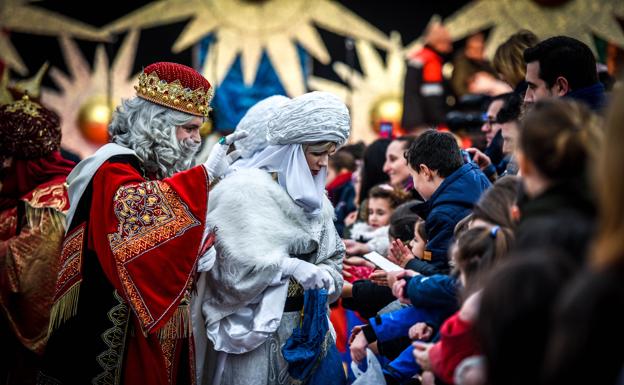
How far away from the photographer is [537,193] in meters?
2.31

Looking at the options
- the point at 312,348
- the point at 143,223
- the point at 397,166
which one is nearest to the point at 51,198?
the point at 143,223

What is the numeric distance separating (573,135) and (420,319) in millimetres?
1627

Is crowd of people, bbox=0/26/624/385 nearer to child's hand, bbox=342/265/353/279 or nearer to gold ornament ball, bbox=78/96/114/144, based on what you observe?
child's hand, bbox=342/265/353/279

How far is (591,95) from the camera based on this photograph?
369 cm

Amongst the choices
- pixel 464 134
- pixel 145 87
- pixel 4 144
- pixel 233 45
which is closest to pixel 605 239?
pixel 145 87

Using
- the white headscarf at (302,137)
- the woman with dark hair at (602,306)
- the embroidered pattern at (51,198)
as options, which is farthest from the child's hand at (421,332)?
the embroidered pattern at (51,198)

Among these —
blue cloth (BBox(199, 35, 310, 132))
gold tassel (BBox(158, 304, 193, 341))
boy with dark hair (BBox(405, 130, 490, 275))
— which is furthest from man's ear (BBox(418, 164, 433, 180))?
blue cloth (BBox(199, 35, 310, 132))

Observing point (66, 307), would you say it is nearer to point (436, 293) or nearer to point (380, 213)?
point (436, 293)

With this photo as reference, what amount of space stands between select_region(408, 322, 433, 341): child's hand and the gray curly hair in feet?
4.72

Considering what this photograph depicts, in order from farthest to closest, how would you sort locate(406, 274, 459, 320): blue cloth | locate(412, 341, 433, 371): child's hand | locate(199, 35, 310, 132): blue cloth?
locate(199, 35, 310, 132): blue cloth → locate(406, 274, 459, 320): blue cloth → locate(412, 341, 433, 371): child's hand

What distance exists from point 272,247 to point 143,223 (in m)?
0.65

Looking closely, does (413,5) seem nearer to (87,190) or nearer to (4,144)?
(4,144)

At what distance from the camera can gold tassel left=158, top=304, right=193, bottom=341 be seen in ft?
13.6

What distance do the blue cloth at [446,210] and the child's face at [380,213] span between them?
1.74 metres
